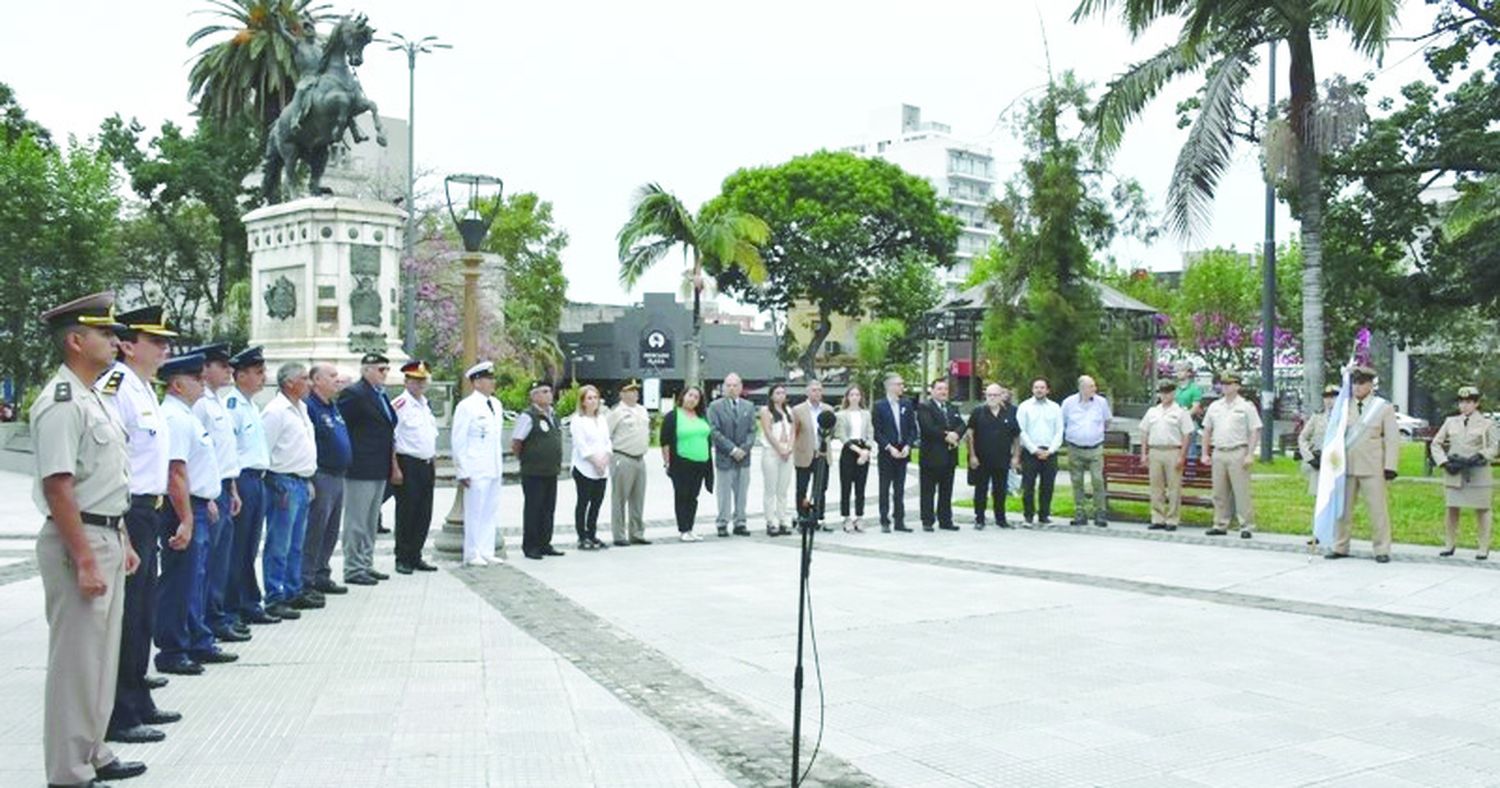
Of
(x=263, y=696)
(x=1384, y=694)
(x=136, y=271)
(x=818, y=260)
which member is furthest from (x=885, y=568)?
(x=818, y=260)

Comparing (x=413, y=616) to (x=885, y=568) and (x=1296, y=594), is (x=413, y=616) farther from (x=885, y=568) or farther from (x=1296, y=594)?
(x=1296, y=594)

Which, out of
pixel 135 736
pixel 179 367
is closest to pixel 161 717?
pixel 135 736

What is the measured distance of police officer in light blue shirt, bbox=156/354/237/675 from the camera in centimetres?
690

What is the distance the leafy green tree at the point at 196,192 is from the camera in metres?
43.0

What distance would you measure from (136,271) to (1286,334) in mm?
42547

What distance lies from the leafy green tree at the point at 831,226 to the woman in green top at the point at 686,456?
38995mm

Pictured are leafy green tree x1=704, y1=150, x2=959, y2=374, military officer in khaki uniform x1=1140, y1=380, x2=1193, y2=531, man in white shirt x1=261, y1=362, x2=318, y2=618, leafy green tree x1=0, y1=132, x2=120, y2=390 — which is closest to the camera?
man in white shirt x1=261, y1=362, x2=318, y2=618

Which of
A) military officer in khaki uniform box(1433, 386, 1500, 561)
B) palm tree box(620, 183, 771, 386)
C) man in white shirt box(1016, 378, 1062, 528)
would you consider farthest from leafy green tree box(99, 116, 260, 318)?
military officer in khaki uniform box(1433, 386, 1500, 561)

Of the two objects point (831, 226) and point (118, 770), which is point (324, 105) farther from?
point (831, 226)

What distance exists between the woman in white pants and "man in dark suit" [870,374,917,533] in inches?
48.8

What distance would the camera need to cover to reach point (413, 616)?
934 cm

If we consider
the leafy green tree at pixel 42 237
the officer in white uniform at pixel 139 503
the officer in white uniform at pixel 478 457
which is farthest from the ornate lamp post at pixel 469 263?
the leafy green tree at pixel 42 237

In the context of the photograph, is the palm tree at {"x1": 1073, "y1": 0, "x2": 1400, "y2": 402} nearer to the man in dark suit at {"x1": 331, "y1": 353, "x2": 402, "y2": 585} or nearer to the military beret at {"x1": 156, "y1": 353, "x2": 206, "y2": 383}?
the man in dark suit at {"x1": 331, "y1": 353, "x2": 402, "y2": 585}

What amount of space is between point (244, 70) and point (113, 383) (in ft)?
136
